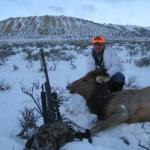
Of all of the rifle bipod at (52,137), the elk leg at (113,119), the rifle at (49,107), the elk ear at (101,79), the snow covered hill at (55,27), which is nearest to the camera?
the rifle bipod at (52,137)

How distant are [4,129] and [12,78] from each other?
627 cm

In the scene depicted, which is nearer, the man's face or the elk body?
the elk body

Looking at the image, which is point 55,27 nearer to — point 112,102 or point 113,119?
point 112,102

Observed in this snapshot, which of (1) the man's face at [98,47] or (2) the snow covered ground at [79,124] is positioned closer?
(2) the snow covered ground at [79,124]

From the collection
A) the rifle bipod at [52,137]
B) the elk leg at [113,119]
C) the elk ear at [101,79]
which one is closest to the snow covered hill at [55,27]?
the elk ear at [101,79]

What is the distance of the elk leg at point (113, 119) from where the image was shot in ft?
21.7

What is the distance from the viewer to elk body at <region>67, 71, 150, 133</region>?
6688 millimetres

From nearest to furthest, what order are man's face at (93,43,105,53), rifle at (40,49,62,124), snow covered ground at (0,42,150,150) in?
1. snow covered ground at (0,42,150,150)
2. rifle at (40,49,62,124)
3. man's face at (93,43,105,53)

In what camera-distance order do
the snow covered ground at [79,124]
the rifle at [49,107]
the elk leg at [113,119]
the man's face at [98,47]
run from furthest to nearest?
the man's face at [98,47], the elk leg at [113,119], the rifle at [49,107], the snow covered ground at [79,124]

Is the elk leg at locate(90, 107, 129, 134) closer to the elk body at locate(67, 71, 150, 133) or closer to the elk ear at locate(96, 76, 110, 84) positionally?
the elk body at locate(67, 71, 150, 133)

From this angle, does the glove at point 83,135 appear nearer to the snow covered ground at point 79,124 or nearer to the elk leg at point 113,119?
the snow covered ground at point 79,124

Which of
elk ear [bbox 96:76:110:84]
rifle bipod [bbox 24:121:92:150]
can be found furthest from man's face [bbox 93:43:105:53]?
rifle bipod [bbox 24:121:92:150]

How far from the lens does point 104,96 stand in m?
7.23

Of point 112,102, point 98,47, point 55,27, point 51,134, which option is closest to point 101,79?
point 112,102
